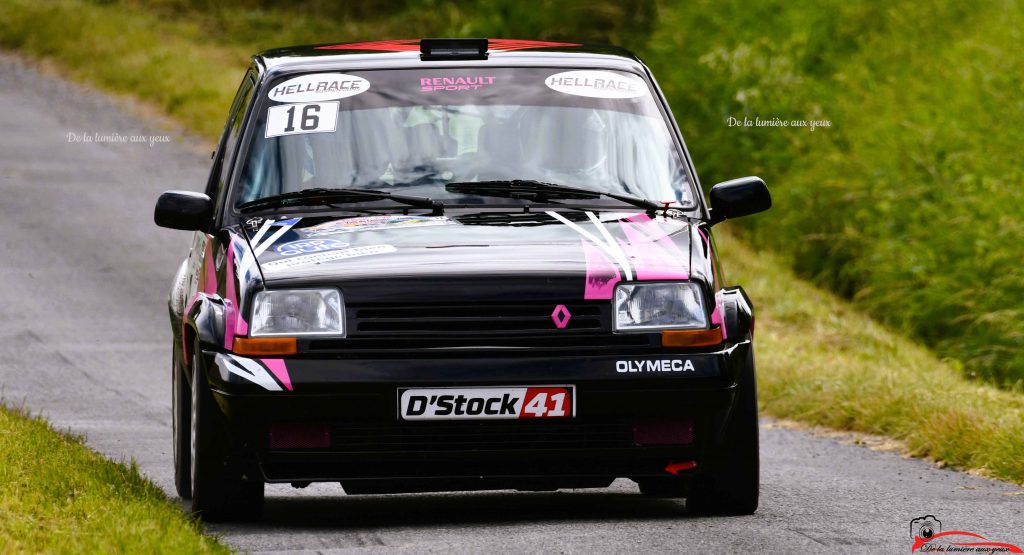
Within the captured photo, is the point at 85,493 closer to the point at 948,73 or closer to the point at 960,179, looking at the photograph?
the point at 960,179

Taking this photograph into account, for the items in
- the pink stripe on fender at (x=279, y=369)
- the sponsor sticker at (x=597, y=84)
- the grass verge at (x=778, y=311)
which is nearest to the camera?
the pink stripe on fender at (x=279, y=369)

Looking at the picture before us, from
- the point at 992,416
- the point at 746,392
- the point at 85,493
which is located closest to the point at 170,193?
the point at 85,493

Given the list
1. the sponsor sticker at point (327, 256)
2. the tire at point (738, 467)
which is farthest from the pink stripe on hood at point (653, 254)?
the sponsor sticker at point (327, 256)

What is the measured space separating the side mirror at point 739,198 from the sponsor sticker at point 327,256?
140 cm

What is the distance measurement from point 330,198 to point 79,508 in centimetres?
145

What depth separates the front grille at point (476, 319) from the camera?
580 cm

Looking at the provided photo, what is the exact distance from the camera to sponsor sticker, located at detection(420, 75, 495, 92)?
23.0 feet

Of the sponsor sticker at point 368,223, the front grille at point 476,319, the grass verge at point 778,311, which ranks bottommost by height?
the grass verge at point 778,311

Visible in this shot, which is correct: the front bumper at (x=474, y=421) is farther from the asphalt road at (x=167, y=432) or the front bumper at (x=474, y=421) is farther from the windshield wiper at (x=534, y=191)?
the windshield wiper at (x=534, y=191)

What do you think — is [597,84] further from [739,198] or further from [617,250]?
[617,250]

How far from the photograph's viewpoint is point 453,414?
5789 millimetres

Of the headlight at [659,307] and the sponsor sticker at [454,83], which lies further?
the sponsor sticker at [454,83]

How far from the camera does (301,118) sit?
691 cm

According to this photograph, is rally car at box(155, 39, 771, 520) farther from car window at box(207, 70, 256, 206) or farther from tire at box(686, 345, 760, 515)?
car window at box(207, 70, 256, 206)
